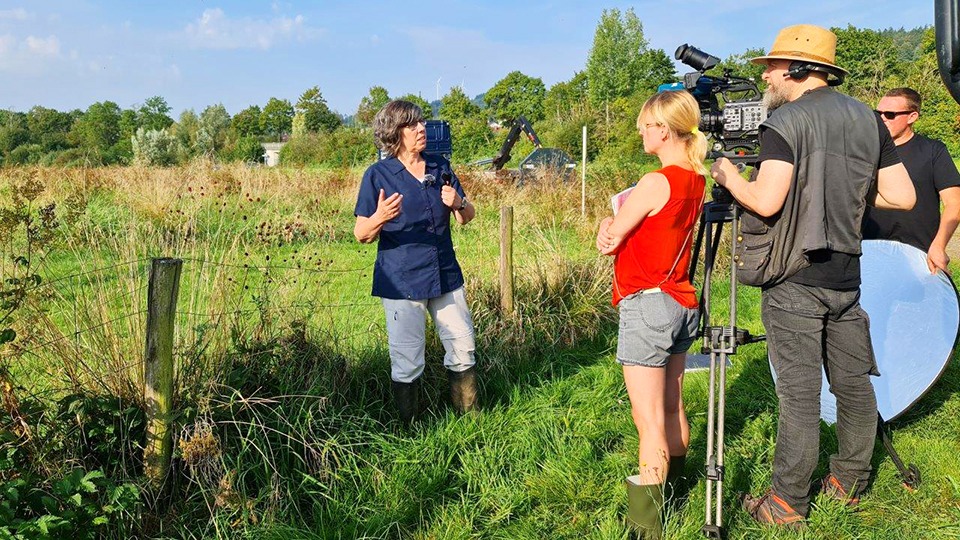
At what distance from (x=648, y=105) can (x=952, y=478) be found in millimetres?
2449

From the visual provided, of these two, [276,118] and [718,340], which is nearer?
[718,340]

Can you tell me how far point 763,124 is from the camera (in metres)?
2.66

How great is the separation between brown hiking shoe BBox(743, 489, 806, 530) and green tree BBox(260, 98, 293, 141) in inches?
2434

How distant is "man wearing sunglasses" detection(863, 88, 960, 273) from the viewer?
13.2 feet

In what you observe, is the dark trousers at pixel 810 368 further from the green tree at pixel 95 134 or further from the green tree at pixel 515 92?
the green tree at pixel 515 92

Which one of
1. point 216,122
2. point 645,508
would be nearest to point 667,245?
point 645,508

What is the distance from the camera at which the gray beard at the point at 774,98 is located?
2832 mm

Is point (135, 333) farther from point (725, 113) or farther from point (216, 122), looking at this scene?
point (216, 122)

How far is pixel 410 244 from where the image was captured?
3.58 meters

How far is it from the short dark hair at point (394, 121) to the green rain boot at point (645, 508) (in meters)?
2.03

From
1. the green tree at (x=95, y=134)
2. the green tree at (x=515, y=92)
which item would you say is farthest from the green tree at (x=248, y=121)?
the green tree at (x=515, y=92)

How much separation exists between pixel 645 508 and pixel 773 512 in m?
0.65

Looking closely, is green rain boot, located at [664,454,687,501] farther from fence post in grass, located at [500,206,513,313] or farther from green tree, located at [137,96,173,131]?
green tree, located at [137,96,173,131]

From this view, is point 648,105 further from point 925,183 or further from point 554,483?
point 925,183
